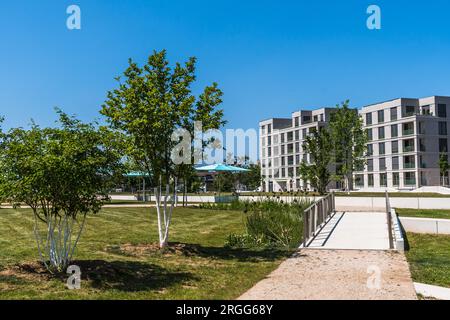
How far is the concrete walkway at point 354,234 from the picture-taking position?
12855 millimetres

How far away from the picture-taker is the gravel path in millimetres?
7359

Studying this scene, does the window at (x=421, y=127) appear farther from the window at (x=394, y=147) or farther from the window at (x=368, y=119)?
the window at (x=368, y=119)

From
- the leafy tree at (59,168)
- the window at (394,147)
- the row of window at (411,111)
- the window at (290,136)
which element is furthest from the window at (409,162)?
the leafy tree at (59,168)

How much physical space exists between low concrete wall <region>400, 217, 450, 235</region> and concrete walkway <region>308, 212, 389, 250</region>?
2.53 ft

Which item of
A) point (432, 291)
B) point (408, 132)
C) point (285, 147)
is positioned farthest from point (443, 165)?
point (432, 291)

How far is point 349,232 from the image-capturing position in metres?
15.7

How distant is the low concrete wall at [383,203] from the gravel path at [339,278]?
15930mm

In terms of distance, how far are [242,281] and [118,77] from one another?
6759 mm

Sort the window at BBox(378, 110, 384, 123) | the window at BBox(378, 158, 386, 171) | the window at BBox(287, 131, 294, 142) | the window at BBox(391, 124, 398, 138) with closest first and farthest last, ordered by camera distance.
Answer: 1. the window at BBox(391, 124, 398, 138)
2. the window at BBox(378, 158, 386, 171)
3. the window at BBox(378, 110, 384, 123)
4. the window at BBox(287, 131, 294, 142)

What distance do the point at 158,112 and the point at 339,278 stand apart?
19.6ft

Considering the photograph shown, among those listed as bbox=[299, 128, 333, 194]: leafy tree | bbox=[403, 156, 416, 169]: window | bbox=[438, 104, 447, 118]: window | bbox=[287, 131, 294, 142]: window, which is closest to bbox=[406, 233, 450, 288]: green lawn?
bbox=[299, 128, 333, 194]: leafy tree

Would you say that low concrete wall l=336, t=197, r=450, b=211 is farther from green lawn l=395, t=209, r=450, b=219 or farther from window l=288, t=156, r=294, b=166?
window l=288, t=156, r=294, b=166
